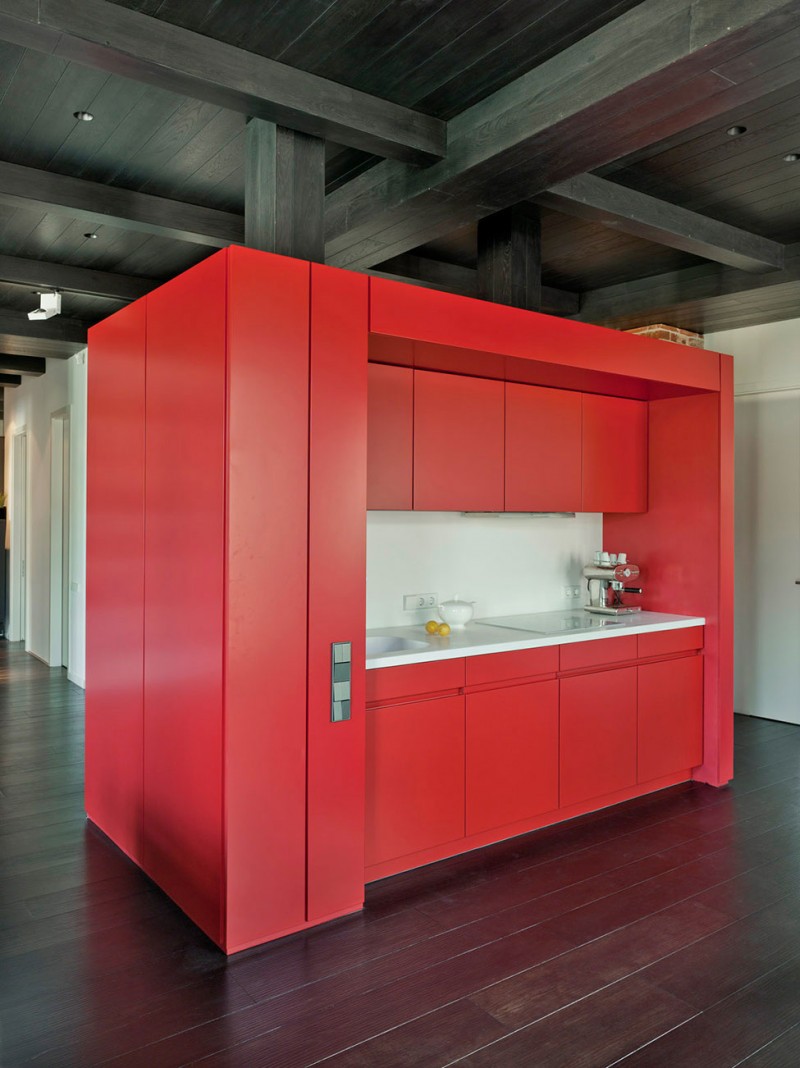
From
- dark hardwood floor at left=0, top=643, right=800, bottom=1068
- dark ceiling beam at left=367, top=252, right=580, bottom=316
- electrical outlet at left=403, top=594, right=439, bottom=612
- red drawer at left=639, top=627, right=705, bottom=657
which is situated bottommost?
dark hardwood floor at left=0, top=643, right=800, bottom=1068

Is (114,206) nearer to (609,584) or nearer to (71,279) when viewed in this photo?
(71,279)

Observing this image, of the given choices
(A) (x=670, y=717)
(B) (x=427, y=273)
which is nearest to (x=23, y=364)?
(B) (x=427, y=273)

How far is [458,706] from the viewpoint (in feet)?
11.4

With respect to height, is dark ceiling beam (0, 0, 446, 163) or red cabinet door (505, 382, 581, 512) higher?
dark ceiling beam (0, 0, 446, 163)

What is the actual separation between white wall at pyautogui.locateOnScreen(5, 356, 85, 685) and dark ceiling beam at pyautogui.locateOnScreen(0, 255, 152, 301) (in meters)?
1.50

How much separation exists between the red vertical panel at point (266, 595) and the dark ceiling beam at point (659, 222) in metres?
1.46

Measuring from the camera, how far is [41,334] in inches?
252

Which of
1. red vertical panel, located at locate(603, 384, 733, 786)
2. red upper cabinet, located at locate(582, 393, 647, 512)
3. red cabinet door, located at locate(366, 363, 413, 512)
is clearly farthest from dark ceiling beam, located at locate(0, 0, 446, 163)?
red vertical panel, located at locate(603, 384, 733, 786)

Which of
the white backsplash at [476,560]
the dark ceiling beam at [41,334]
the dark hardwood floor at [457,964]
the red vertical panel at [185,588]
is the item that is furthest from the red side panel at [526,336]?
the dark ceiling beam at [41,334]

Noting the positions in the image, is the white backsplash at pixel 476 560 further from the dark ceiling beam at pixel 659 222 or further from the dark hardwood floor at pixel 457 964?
the dark ceiling beam at pixel 659 222

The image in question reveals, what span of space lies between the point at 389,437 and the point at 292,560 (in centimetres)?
100

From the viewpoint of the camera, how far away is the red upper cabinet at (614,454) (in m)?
4.54

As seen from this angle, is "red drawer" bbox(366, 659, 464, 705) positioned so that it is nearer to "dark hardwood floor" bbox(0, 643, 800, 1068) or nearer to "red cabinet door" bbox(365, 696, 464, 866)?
"red cabinet door" bbox(365, 696, 464, 866)

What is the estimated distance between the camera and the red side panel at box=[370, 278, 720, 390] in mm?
3145
